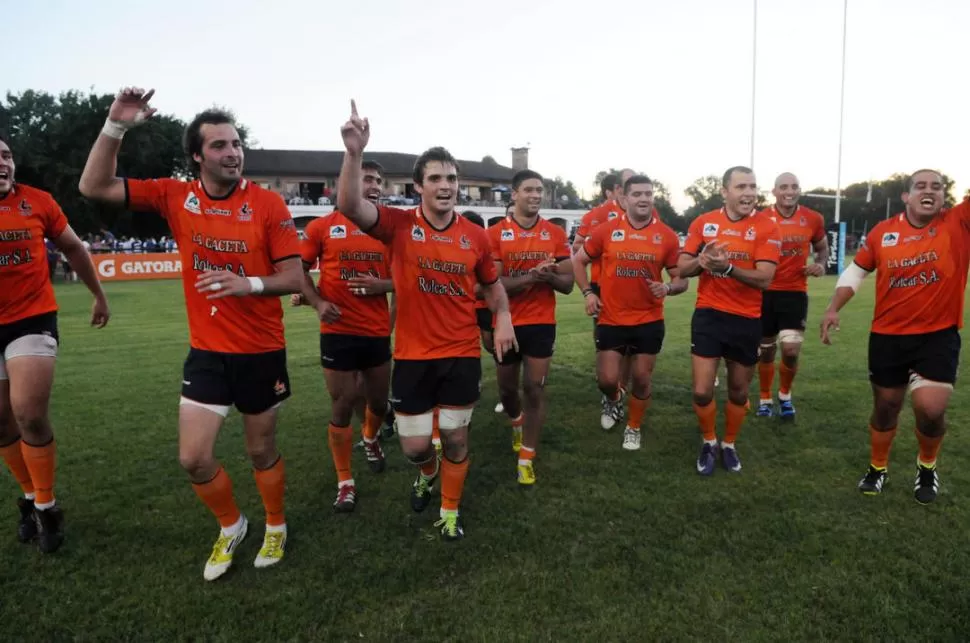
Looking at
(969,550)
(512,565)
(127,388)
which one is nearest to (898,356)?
(969,550)

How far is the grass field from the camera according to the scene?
3352 millimetres

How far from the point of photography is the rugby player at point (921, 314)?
466 centimetres

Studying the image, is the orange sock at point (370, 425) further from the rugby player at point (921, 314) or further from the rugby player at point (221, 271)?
the rugby player at point (921, 314)

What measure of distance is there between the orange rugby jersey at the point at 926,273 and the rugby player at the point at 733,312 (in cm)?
93

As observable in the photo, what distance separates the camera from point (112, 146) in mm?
3426

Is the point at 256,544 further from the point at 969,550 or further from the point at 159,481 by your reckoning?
the point at 969,550

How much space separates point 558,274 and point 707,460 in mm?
2053

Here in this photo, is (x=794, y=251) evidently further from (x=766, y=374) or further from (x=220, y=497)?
(x=220, y=497)

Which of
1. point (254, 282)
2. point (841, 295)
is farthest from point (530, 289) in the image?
point (254, 282)

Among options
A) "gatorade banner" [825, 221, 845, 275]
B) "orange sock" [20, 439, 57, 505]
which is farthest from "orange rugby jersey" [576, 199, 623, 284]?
"gatorade banner" [825, 221, 845, 275]

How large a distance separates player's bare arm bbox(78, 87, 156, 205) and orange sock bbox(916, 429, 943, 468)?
5674 mm

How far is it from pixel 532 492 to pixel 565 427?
1.80m

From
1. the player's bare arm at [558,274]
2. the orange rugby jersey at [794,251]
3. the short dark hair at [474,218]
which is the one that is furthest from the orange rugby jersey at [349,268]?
the orange rugby jersey at [794,251]

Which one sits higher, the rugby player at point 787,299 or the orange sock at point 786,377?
the rugby player at point 787,299
